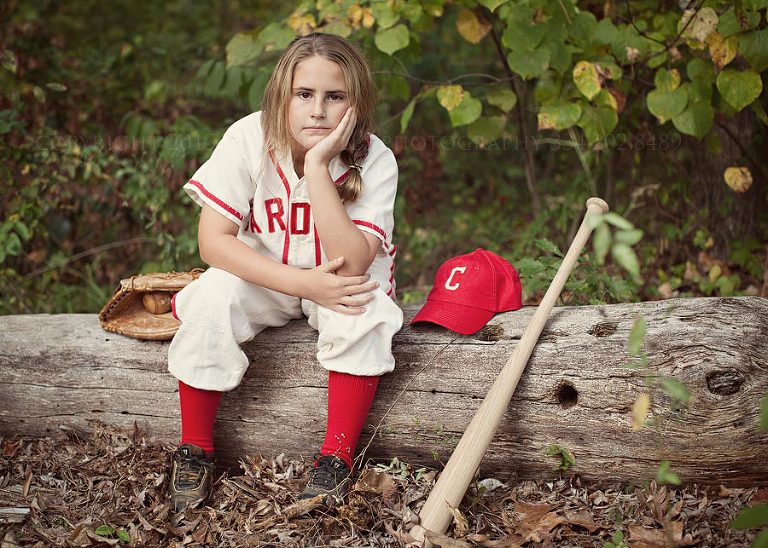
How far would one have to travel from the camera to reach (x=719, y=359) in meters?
2.12

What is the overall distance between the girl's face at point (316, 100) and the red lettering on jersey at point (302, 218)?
20cm

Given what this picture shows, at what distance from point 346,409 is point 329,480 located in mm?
217

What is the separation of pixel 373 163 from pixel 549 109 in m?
1.16

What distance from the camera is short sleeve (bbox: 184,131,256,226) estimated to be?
239 cm

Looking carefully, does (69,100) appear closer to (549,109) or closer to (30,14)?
(30,14)

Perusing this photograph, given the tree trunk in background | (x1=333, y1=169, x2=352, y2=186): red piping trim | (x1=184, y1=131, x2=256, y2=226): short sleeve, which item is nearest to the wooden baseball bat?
(x1=333, y1=169, x2=352, y2=186): red piping trim

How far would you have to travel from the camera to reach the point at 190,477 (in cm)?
233

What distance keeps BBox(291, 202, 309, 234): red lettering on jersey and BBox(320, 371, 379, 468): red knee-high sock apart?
0.50 meters

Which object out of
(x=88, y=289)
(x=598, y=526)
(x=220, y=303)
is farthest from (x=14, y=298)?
(x=598, y=526)

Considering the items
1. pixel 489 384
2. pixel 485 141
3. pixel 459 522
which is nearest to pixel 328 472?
pixel 459 522

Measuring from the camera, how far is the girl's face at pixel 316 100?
2324mm

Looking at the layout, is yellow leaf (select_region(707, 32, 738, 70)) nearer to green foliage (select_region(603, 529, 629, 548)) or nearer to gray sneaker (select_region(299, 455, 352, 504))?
green foliage (select_region(603, 529, 629, 548))

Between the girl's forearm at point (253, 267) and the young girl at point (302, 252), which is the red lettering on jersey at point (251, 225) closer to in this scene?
the young girl at point (302, 252)

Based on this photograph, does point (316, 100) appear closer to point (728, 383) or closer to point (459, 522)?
point (459, 522)
